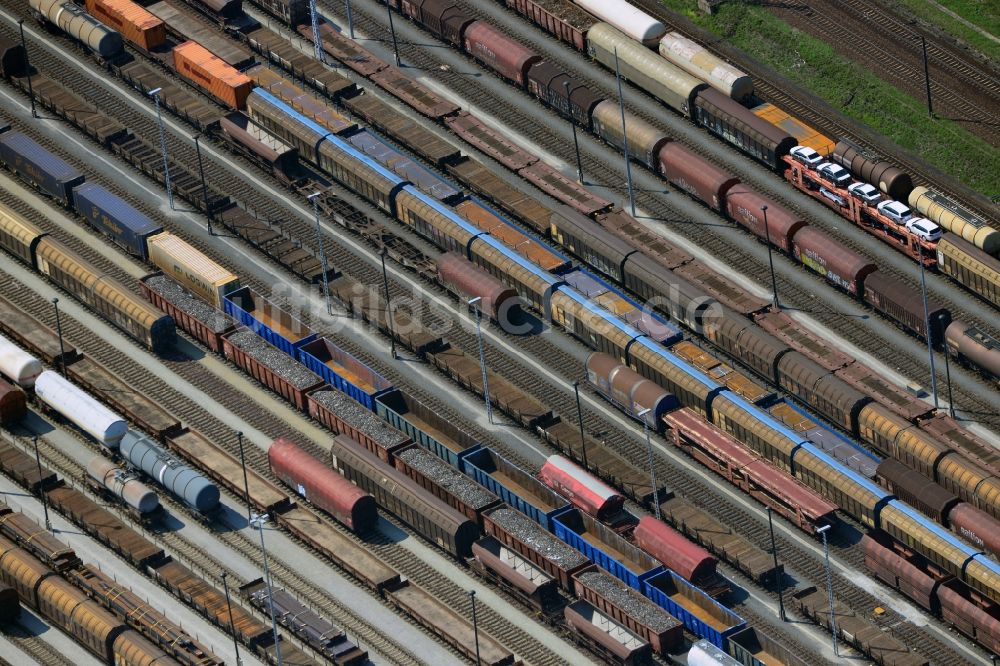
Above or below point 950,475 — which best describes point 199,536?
below

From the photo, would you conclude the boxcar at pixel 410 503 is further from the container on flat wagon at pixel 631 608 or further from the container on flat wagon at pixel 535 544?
the container on flat wagon at pixel 631 608

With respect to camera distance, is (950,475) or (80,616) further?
(950,475)

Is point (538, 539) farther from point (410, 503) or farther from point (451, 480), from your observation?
point (410, 503)

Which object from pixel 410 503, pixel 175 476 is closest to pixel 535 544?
pixel 410 503

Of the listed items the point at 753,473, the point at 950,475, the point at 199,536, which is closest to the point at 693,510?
the point at 753,473

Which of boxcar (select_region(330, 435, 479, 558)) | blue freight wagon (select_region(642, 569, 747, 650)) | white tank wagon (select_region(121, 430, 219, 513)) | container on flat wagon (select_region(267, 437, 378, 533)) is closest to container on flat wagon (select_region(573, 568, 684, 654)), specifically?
blue freight wagon (select_region(642, 569, 747, 650))

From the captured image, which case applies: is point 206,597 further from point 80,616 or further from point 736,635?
point 736,635
